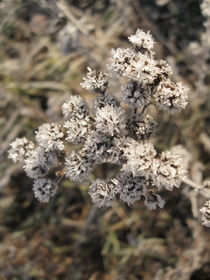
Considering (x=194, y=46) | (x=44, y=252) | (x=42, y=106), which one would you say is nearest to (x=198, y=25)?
(x=194, y=46)

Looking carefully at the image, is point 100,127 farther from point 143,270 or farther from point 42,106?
point 42,106

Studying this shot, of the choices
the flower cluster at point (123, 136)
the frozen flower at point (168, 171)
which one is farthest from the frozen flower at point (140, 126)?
the frozen flower at point (168, 171)

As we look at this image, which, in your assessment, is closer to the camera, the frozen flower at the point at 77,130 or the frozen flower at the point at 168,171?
the frozen flower at the point at 168,171

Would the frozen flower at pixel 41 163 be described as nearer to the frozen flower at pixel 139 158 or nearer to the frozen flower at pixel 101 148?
the frozen flower at pixel 101 148

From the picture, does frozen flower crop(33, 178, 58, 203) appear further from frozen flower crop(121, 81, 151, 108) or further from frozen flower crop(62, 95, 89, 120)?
frozen flower crop(121, 81, 151, 108)

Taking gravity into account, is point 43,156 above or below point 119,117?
below
